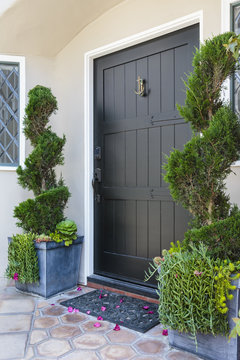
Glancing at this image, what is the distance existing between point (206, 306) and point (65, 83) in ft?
8.41

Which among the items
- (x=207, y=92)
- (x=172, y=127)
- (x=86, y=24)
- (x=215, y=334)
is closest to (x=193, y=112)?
(x=207, y=92)

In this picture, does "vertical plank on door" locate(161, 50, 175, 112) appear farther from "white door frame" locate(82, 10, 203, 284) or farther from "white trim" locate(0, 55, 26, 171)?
"white trim" locate(0, 55, 26, 171)

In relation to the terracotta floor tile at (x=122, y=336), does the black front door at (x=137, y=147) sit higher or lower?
higher

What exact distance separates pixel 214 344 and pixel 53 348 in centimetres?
93

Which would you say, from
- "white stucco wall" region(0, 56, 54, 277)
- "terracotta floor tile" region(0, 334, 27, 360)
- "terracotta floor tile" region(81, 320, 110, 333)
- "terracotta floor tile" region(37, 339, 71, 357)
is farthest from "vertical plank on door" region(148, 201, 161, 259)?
"white stucco wall" region(0, 56, 54, 277)

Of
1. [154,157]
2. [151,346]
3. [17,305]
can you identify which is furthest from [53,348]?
[154,157]

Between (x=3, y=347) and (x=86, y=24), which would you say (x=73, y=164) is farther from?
(x=3, y=347)

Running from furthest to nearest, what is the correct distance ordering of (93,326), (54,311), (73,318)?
(54,311) → (73,318) → (93,326)

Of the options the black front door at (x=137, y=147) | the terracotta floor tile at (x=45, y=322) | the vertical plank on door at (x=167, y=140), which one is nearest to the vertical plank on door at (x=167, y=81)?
the black front door at (x=137, y=147)

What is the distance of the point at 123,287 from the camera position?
2.89 m

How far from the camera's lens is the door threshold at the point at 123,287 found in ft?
8.92

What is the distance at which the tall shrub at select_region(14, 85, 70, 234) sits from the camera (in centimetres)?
292

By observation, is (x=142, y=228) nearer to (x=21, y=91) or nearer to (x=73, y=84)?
(x=73, y=84)

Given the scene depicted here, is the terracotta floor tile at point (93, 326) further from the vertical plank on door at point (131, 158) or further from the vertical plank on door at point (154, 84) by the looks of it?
the vertical plank on door at point (154, 84)
